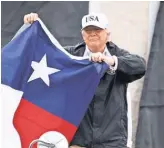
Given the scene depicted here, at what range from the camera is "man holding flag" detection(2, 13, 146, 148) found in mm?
5316

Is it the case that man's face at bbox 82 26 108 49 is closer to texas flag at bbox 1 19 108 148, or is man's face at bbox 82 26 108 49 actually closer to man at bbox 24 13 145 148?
man at bbox 24 13 145 148

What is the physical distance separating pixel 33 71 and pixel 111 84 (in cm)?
68

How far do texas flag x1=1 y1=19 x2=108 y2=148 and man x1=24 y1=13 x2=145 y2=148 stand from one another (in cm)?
7

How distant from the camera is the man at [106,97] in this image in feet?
17.4

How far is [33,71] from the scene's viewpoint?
5578 mm

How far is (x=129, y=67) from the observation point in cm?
535

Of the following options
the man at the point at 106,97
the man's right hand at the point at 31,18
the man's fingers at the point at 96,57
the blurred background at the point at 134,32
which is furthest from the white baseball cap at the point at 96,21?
the blurred background at the point at 134,32

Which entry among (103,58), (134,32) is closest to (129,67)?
(103,58)

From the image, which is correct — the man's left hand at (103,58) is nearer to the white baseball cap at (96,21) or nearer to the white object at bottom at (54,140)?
the white baseball cap at (96,21)

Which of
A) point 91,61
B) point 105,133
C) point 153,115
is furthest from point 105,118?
point 153,115

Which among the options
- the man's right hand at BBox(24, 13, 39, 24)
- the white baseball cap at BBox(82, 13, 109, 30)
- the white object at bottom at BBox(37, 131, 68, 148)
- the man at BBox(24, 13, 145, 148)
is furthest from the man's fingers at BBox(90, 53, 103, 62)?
the white object at bottom at BBox(37, 131, 68, 148)

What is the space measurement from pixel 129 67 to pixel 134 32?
7.98ft

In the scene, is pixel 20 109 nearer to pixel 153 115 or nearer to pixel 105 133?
pixel 105 133

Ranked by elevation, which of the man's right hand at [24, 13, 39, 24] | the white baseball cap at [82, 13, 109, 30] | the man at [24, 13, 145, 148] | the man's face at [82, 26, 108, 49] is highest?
the man's right hand at [24, 13, 39, 24]
